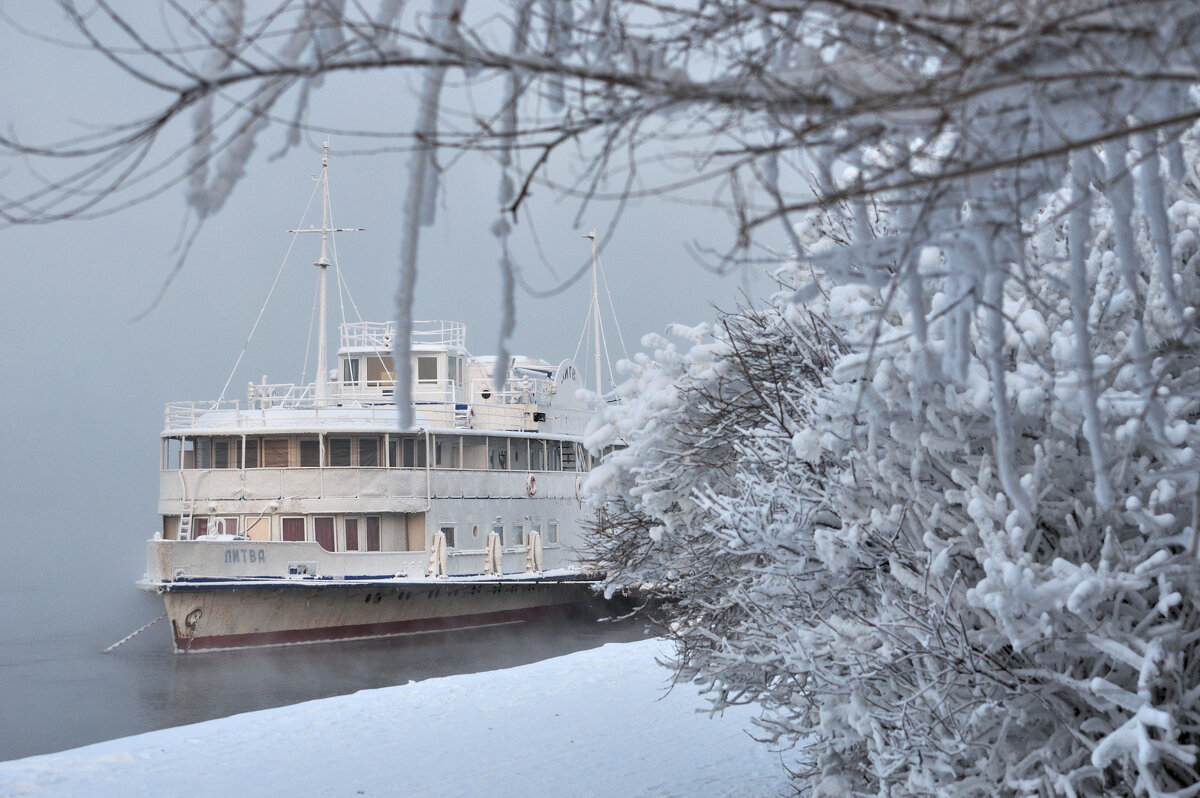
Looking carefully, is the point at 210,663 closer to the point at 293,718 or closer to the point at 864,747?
the point at 293,718

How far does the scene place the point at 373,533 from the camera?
102 feet

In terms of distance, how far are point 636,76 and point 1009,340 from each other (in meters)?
3.02

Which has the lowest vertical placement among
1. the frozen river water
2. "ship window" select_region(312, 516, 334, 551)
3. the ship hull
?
the frozen river water

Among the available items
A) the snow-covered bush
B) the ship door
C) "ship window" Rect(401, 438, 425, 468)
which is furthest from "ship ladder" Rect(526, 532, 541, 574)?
the snow-covered bush

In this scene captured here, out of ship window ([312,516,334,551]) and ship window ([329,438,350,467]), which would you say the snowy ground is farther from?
ship window ([329,438,350,467])

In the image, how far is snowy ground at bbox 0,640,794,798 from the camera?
10.9 meters

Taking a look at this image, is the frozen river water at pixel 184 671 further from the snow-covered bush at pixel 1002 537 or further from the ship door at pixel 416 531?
the snow-covered bush at pixel 1002 537

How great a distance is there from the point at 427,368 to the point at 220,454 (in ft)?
23.0

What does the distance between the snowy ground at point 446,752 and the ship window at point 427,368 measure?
18.1 m

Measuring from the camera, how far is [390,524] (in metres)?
31.4

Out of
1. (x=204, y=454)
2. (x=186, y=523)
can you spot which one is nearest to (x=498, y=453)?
(x=204, y=454)

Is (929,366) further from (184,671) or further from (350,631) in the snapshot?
(350,631)

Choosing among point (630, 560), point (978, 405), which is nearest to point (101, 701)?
point (630, 560)

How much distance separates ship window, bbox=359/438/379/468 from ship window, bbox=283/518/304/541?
2.36m
